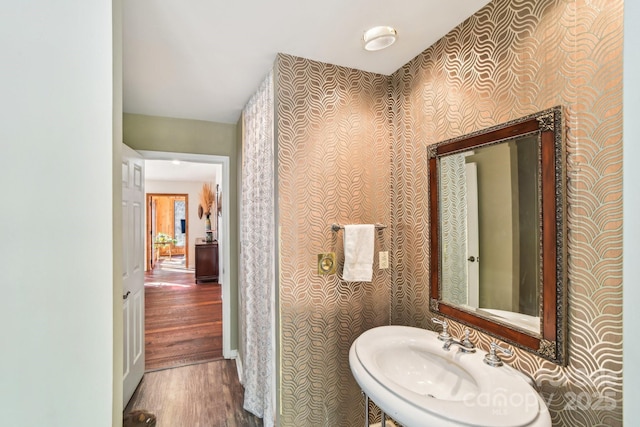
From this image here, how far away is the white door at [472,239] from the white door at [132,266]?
2.26m

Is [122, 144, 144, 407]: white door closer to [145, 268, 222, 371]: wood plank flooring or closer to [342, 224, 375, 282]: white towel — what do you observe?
[145, 268, 222, 371]: wood plank flooring

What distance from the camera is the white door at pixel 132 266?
2.08 meters

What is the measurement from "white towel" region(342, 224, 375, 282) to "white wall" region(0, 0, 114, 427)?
47.3 inches

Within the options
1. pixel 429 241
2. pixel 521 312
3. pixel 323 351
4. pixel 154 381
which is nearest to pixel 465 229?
pixel 429 241

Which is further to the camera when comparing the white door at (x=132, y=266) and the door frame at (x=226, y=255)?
the door frame at (x=226, y=255)

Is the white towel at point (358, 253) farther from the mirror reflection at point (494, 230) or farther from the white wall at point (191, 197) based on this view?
the white wall at point (191, 197)

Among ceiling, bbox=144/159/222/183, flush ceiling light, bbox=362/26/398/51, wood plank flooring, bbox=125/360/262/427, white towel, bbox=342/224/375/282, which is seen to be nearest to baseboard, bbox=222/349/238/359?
wood plank flooring, bbox=125/360/262/427

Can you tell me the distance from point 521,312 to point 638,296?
947 mm

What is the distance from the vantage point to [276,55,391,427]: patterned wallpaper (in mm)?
1603

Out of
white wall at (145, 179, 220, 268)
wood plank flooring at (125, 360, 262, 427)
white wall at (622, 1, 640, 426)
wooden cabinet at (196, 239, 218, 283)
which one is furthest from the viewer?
white wall at (145, 179, 220, 268)

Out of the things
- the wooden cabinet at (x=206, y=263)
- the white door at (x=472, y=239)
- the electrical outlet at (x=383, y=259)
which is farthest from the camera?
the wooden cabinet at (x=206, y=263)

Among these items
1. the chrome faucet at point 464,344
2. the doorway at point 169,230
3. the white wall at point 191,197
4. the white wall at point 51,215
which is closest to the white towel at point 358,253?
the chrome faucet at point 464,344

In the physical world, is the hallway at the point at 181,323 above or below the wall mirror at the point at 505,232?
below

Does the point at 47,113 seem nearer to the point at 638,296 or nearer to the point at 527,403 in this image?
the point at 638,296
